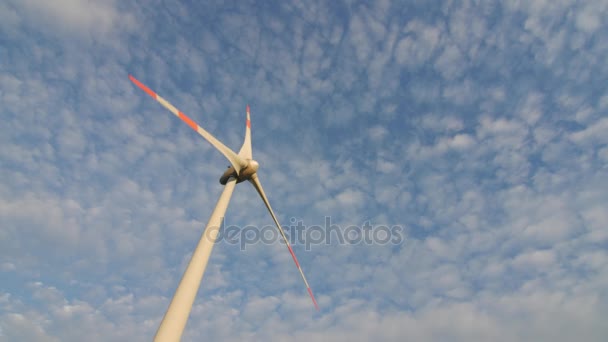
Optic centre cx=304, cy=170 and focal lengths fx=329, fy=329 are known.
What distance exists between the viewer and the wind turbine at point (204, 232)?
1570 cm

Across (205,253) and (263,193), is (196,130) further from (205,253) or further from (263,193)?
(205,253)

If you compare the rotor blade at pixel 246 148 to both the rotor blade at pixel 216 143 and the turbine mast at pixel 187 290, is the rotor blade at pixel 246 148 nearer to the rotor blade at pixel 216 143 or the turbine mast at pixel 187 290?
the rotor blade at pixel 216 143

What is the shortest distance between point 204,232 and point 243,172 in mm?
8718

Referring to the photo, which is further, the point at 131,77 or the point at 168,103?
the point at 168,103

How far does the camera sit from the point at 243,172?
27.5 meters

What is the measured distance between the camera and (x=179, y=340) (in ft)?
51.3

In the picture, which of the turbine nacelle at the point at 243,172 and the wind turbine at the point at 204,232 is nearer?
the wind turbine at the point at 204,232

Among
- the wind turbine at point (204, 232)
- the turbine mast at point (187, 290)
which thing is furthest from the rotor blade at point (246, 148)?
the turbine mast at point (187, 290)

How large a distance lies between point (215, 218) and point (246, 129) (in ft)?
50.0

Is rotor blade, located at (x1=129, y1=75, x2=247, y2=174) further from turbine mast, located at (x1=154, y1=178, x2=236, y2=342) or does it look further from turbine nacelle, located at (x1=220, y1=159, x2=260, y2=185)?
turbine mast, located at (x1=154, y1=178, x2=236, y2=342)

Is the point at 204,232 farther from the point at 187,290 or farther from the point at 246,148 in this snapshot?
the point at 246,148

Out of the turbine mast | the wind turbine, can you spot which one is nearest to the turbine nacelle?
the wind turbine

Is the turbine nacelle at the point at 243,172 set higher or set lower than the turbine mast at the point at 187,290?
higher

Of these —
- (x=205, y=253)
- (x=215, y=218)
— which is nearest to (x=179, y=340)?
(x=205, y=253)
